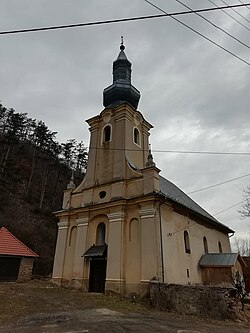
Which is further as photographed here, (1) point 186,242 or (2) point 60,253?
(2) point 60,253

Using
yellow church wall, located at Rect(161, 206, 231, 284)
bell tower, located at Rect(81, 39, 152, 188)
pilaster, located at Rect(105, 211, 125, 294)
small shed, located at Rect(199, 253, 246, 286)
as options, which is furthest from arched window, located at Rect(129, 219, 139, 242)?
small shed, located at Rect(199, 253, 246, 286)

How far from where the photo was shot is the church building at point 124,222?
47.5ft

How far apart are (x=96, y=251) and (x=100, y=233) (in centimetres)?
149

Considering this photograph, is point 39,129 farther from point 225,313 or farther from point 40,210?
point 225,313

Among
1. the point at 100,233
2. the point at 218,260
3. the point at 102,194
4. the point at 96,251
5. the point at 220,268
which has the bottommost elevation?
the point at 220,268

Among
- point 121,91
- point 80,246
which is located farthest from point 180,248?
point 121,91

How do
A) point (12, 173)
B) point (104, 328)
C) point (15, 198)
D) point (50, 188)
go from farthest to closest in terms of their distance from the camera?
point (50, 188) < point (15, 198) < point (12, 173) < point (104, 328)

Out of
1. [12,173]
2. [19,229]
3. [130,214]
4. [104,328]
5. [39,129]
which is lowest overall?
[104,328]

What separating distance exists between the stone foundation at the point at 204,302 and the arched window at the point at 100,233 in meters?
6.35

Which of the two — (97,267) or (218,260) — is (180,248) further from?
(97,267)

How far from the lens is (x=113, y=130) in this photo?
2008 cm

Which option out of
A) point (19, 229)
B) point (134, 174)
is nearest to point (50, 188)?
point (19, 229)

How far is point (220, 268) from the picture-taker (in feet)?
56.0

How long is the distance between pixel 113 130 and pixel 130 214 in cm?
696
